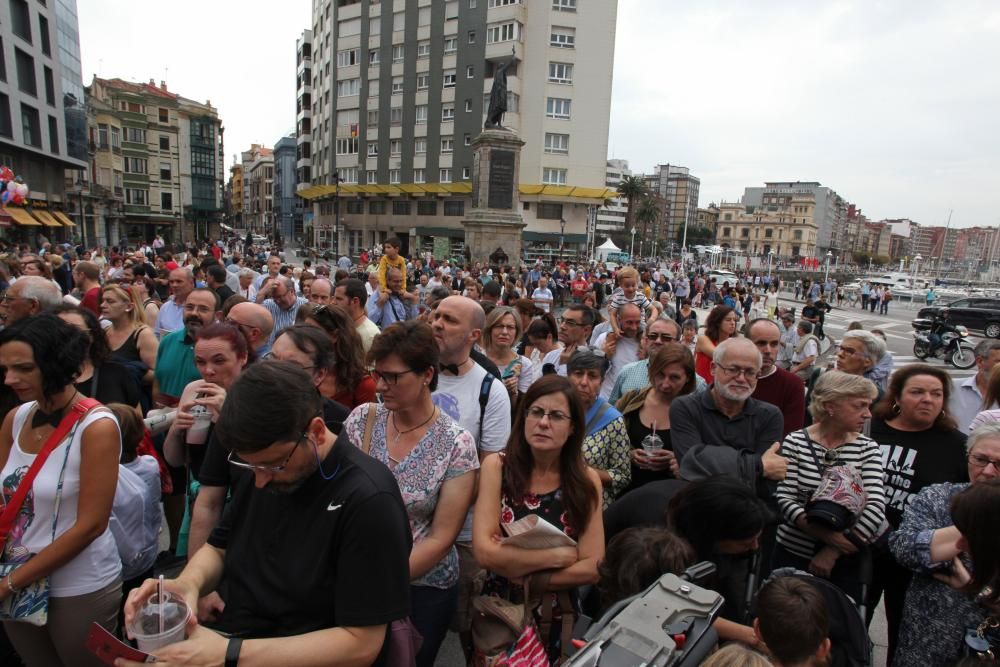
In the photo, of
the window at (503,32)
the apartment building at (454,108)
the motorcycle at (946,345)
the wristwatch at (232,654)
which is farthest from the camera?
the apartment building at (454,108)

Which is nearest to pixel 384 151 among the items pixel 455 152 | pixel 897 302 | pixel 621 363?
pixel 455 152

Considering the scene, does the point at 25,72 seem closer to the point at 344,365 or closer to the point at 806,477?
the point at 344,365

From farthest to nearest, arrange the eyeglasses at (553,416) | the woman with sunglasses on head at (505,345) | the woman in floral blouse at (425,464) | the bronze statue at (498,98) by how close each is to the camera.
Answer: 1. the bronze statue at (498,98)
2. the woman with sunglasses on head at (505,345)
3. the eyeglasses at (553,416)
4. the woman in floral blouse at (425,464)

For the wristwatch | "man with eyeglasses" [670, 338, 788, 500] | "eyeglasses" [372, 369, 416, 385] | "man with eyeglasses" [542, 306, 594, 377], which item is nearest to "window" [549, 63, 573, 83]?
"man with eyeglasses" [542, 306, 594, 377]

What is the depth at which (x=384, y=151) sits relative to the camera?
162 ft

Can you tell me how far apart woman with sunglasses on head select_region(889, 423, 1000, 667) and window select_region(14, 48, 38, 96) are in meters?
44.0

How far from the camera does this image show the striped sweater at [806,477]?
2875mm

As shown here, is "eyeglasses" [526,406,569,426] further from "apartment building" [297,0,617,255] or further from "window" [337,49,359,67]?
"window" [337,49,359,67]

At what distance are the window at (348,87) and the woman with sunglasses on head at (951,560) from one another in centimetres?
5460

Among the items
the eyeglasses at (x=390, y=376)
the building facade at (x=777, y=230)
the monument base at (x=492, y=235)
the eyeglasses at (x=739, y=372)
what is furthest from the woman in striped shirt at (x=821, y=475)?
the building facade at (x=777, y=230)

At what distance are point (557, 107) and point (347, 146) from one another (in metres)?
20.8

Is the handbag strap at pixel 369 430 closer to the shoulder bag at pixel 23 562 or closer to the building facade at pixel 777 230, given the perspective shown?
the shoulder bag at pixel 23 562

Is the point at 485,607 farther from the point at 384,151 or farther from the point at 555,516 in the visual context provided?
the point at 384,151

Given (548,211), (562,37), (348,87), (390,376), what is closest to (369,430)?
(390,376)
